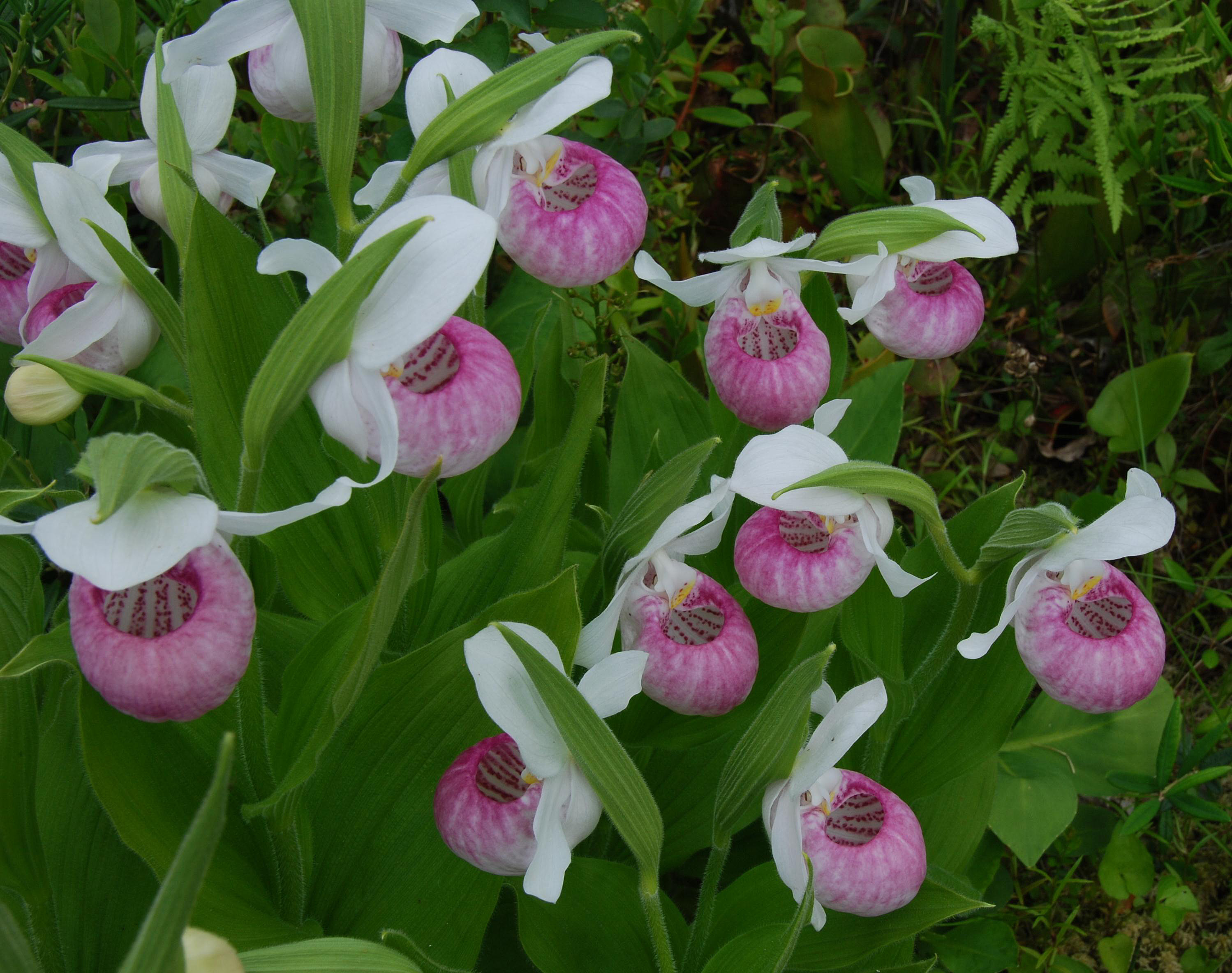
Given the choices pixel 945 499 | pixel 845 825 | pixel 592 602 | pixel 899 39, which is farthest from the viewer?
pixel 899 39

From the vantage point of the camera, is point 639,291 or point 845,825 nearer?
point 845,825

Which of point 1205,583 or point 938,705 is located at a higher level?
point 938,705

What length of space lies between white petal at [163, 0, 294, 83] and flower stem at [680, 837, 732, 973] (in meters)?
1.12

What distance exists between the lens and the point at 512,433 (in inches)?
49.2

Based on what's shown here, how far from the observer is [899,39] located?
301 cm

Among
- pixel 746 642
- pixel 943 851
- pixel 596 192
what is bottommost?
pixel 943 851

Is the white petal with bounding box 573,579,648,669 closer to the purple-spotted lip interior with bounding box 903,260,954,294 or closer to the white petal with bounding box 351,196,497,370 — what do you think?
the white petal with bounding box 351,196,497,370

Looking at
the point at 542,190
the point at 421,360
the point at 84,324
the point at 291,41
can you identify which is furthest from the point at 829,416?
the point at 84,324

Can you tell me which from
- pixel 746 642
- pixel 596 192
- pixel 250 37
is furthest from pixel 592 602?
pixel 250 37

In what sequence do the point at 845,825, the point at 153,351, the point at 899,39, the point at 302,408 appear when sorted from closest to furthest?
the point at 845,825 → the point at 302,408 → the point at 153,351 → the point at 899,39

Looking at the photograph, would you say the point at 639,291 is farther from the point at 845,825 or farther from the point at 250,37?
the point at 845,825

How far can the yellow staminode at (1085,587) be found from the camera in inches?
50.1

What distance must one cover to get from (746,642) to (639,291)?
155cm

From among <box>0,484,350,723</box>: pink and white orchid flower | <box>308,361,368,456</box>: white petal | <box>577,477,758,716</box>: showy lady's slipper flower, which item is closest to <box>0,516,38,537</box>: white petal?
<box>0,484,350,723</box>: pink and white orchid flower
